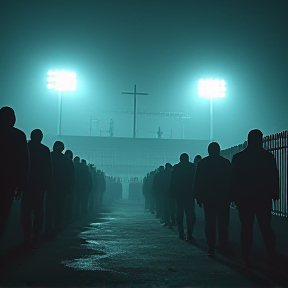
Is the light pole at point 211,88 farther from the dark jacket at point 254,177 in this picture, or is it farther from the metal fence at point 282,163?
the dark jacket at point 254,177

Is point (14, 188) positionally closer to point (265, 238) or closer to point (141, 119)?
point (265, 238)

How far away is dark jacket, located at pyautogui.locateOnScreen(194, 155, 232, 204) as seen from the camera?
7.55 m

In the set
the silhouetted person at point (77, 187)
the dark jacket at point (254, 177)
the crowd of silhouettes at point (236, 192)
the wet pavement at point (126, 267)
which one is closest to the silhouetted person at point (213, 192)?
the crowd of silhouettes at point (236, 192)

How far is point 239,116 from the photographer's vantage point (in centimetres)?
7000

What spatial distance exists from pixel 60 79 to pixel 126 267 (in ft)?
161

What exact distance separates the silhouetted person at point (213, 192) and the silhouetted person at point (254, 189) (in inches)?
35.0

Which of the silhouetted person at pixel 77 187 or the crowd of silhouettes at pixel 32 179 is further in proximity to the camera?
the silhouetted person at pixel 77 187

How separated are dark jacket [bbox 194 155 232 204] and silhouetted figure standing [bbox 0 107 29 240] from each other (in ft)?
9.99

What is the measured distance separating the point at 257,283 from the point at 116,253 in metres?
3.08

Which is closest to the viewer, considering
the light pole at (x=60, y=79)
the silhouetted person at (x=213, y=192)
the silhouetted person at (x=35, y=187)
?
the silhouetted person at (x=213, y=192)

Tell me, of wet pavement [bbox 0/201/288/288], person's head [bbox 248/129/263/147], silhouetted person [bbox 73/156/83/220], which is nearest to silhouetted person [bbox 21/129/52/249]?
wet pavement [bbox 0/201/288/288]

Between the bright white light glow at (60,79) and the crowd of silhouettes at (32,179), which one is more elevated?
the bright white light glow at (60,79)

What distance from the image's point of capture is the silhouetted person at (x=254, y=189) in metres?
6.48

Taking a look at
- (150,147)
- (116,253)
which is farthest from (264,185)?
(150,147)
